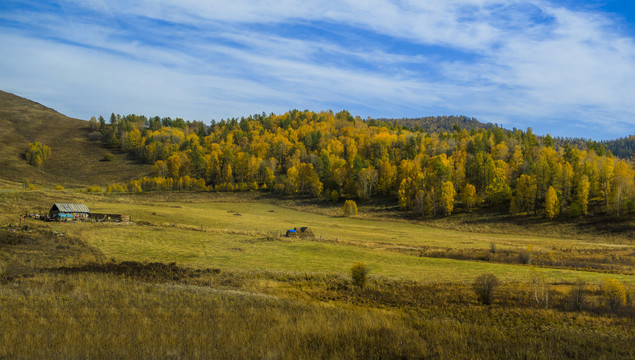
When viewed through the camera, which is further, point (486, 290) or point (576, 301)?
point (486, 290)

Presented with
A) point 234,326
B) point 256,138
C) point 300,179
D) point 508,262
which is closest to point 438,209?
point 300,179

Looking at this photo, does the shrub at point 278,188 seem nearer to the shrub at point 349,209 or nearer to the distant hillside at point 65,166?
the shrub at point 349,209

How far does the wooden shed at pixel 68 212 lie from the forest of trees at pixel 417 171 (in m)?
70.2

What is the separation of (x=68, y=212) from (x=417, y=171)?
87.5 meters

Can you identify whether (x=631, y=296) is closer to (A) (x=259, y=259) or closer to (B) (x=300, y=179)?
(A) (x=259, y=259)

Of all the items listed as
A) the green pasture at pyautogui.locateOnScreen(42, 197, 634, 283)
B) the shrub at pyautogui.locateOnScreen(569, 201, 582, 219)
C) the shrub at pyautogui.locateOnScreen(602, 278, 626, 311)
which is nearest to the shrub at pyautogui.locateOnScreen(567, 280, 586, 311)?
the shrub at pyautogui.locateOnScreen(602, 278, 626, 311)

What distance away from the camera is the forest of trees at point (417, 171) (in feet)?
280

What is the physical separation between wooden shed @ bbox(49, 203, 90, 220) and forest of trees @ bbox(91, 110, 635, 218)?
70201 millimetres

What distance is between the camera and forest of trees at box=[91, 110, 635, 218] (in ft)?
280

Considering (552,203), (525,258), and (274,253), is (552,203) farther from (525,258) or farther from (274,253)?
(274,253)

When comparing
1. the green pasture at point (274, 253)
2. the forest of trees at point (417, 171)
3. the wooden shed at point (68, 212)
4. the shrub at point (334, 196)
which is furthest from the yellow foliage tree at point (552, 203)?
the wooden shed at point (68, 212)

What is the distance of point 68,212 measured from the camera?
163 feet

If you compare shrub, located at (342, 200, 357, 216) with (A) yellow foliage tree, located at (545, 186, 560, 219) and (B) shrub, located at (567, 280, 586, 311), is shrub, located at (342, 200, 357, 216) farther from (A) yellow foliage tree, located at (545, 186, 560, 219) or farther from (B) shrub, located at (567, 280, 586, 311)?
(B) shrub, located at (567, 280, 586, 311)

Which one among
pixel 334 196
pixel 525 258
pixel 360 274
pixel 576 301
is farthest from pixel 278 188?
pixel 576 301
